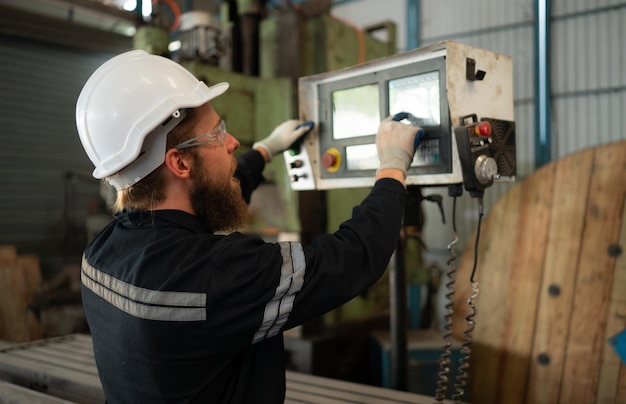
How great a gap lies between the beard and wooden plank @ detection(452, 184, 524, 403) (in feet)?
4.79

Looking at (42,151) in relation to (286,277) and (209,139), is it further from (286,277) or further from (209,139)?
(286,277)

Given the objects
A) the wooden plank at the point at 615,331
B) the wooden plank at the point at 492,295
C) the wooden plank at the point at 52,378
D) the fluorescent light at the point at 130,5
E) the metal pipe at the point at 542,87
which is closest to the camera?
the wooden plank at the point at 52,378

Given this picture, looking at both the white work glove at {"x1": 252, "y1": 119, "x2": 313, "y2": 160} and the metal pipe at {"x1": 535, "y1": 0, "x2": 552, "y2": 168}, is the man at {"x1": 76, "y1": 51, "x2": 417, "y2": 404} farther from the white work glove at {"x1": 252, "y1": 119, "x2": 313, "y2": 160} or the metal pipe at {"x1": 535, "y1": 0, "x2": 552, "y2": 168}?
the metal pipe at {"x1": 535, "y1": 0, "x2": 552, "y2": 168}

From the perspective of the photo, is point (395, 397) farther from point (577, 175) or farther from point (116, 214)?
point (577, 175)

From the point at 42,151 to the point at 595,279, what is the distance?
405 centimetres

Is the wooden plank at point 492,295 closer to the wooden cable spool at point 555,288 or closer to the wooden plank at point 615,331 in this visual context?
the wooden cable spool at point 555,288

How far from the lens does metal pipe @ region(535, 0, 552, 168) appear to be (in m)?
4.64

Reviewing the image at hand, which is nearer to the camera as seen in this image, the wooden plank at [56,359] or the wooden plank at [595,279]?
the wooden plank at [56,359]

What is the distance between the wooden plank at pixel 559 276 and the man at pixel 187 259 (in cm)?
121

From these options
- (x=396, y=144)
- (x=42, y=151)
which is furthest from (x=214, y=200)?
(x=42, y=151)

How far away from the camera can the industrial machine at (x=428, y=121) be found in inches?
48.8

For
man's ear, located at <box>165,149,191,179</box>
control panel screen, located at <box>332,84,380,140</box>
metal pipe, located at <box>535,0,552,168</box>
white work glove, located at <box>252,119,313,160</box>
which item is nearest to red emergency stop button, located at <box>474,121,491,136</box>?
control panel screen, located at <box>332,84,380,140</box>

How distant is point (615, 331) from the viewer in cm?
187

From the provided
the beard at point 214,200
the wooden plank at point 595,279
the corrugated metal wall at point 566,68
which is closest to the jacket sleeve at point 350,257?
the beard at point 214,200
